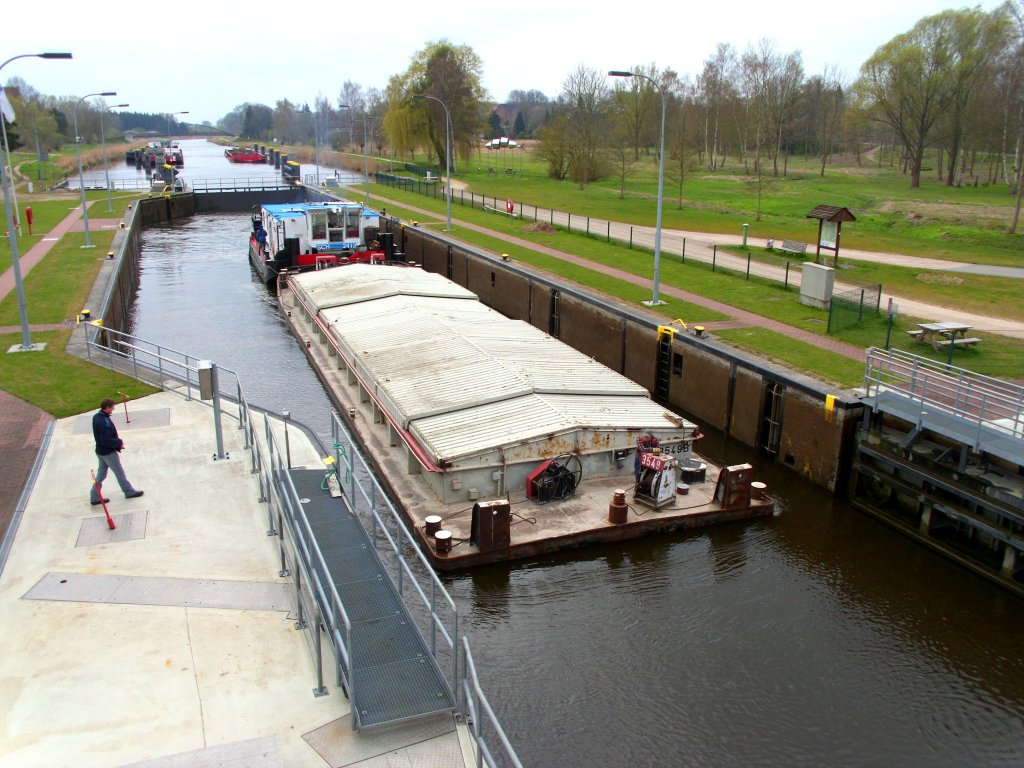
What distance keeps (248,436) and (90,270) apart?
22.7m

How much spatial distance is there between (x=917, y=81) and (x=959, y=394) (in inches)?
2430

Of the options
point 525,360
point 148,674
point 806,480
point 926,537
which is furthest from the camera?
point 525,360

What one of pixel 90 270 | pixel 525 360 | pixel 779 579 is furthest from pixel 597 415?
pixel 90 270

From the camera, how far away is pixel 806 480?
19.7 metres

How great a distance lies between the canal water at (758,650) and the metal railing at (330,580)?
79 centimetres

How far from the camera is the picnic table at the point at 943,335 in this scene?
22234mm

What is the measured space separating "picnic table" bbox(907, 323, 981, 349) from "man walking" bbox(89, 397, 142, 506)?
19.2 meters

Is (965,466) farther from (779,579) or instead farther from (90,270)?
(90,270)

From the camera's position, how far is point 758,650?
13578 mm

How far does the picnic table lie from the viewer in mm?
22234

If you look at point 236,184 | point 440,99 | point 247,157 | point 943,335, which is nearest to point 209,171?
point 247,157

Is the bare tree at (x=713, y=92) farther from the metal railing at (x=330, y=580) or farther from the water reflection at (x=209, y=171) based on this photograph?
the metal railing at (x=330, y=580)

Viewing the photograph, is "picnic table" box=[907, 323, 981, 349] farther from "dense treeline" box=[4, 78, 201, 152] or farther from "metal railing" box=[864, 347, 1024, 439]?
"dense treeline" box=[4, 78, 201, 152]

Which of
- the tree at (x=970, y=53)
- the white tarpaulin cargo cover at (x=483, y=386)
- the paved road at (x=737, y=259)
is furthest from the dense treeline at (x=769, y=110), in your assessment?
the white tarpaulin cargo cover at (x=483, y=386)
